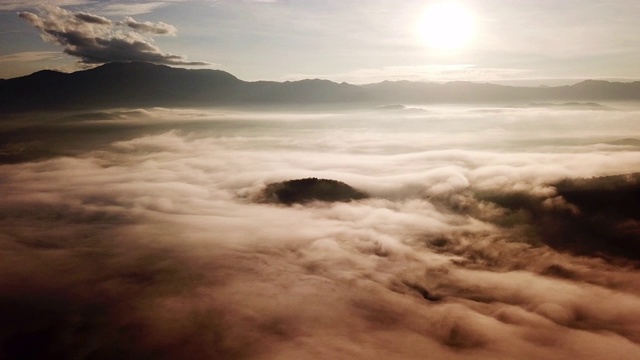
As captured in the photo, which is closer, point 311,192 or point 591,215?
point 591,215

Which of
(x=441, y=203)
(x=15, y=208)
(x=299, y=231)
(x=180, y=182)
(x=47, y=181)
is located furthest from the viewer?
(x=47, y=181)

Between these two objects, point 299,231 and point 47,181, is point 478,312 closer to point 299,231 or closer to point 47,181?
point 299,231

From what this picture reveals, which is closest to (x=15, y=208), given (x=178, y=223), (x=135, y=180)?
(x=135, y=180)

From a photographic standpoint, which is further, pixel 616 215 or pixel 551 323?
pixel 616 215

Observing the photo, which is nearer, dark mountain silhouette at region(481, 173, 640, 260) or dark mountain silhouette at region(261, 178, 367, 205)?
dark mountain silhouette at region(481, 173, 640, 260)

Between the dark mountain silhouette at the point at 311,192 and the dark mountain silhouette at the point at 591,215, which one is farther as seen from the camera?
the dark mountain silhouette at the point at 311,192

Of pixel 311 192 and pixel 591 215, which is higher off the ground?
pixel 311 192

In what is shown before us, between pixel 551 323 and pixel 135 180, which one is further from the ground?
pixel 135 180

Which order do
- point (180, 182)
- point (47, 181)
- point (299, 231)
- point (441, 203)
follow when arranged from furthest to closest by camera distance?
point (47, 181), point (180, 182), point (441, 203), point (299, 231)
